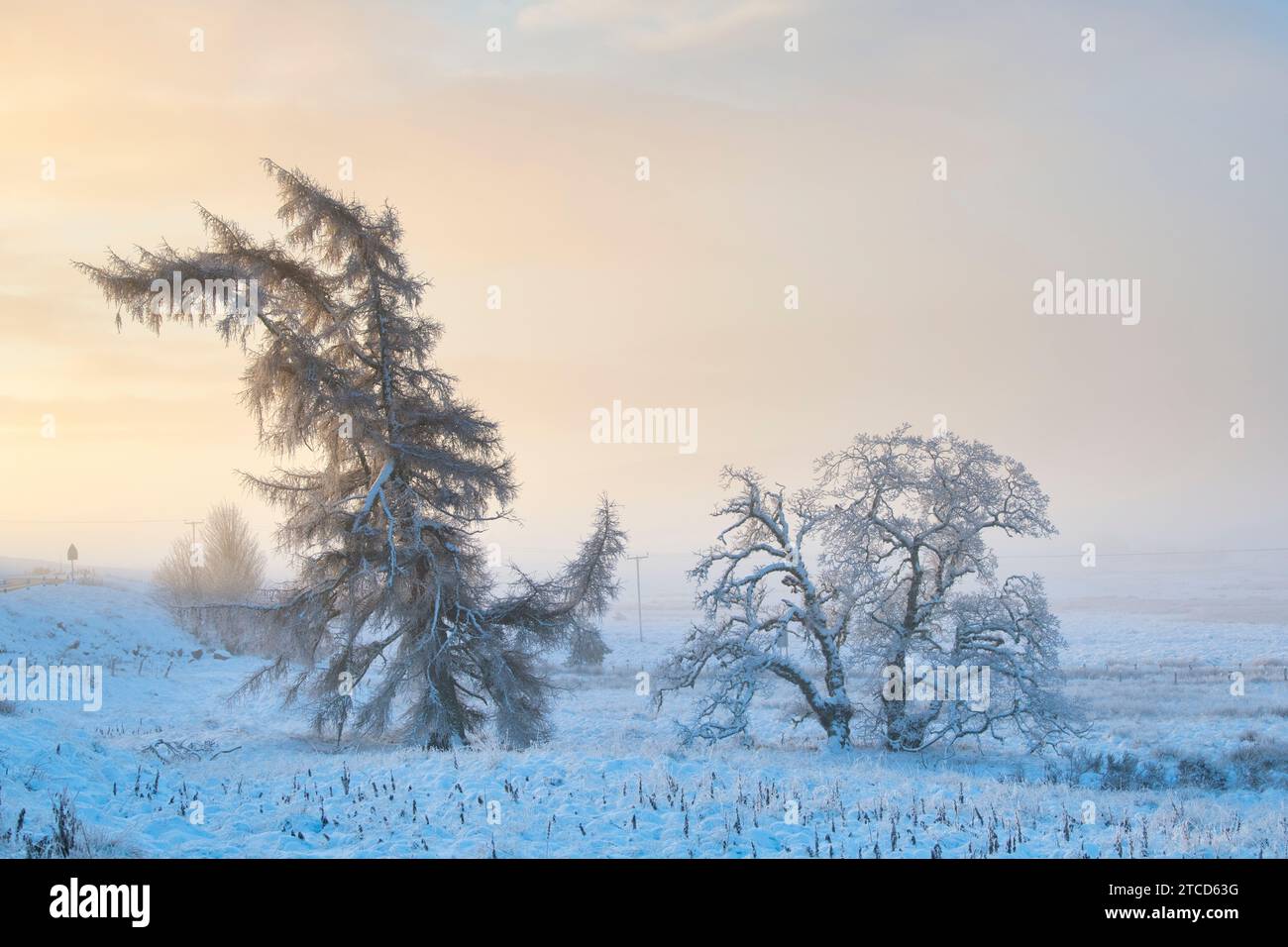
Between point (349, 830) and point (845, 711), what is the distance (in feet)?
51.2

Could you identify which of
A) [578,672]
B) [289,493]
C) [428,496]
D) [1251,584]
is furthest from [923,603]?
[1251,584]

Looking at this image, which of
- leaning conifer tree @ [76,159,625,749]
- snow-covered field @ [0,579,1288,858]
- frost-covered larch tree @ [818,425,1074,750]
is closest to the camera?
snow-covered field @ [0,579,1288,858]

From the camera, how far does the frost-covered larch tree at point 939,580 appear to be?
21.8 meters

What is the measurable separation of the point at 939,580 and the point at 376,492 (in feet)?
49.1

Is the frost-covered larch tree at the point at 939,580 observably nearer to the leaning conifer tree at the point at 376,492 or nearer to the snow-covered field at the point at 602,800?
the snow-covered field at the point at 602,800

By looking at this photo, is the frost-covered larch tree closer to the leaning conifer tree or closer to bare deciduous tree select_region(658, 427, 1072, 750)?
bare deciduous tree select_region(658, 427, 1072, 750)

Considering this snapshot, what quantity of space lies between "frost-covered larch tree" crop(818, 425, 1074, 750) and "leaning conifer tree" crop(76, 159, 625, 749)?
761 cm

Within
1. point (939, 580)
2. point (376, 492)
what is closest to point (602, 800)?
point (376, 492)

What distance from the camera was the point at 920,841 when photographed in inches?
359

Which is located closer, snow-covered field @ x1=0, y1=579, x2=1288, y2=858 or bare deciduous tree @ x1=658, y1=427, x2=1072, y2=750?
snow-covered field @ x1=0, y1=579, x2=1288, y2=858

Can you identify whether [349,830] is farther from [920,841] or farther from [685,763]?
[920,841]

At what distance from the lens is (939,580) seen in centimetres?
2295

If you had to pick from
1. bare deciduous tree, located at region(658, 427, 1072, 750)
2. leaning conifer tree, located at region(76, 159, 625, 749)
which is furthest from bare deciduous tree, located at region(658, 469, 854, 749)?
leaning conifer tree, located at region(76, 159, 625, 749)

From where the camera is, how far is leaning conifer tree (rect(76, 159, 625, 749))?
1820 centimetres
